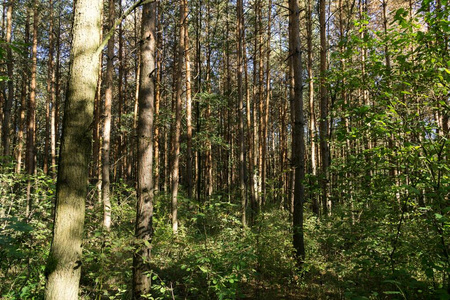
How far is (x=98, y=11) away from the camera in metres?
2.23

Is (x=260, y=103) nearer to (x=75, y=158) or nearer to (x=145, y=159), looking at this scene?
(x=145, y=159)

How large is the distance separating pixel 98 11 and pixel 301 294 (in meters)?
6.06

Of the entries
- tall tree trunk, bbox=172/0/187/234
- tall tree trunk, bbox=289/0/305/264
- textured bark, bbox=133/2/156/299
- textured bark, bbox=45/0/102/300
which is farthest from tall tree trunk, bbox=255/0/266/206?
textured bark, bbox=45/0/102/300

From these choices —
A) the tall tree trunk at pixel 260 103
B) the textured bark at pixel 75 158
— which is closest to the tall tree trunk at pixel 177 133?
the tall tree trunk at pixel 260 103

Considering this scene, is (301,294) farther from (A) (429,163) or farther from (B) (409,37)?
(B) (409,37)

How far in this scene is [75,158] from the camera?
2037 mm

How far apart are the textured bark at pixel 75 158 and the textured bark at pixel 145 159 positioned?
236cm

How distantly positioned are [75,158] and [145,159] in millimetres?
2510

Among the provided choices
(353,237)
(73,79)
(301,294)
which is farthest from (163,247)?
(73,79)

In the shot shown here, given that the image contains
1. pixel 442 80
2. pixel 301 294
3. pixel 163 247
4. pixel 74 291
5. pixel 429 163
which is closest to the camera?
pixel 74 291

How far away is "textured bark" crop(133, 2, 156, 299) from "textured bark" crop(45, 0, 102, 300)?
236cm

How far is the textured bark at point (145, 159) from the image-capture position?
13.9 feet

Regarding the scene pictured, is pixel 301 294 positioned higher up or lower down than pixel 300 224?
lower down

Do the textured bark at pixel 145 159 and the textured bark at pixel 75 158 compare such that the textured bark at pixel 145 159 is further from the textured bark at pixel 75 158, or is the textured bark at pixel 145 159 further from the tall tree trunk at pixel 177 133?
the tall tree trunk at pixel 177 133
